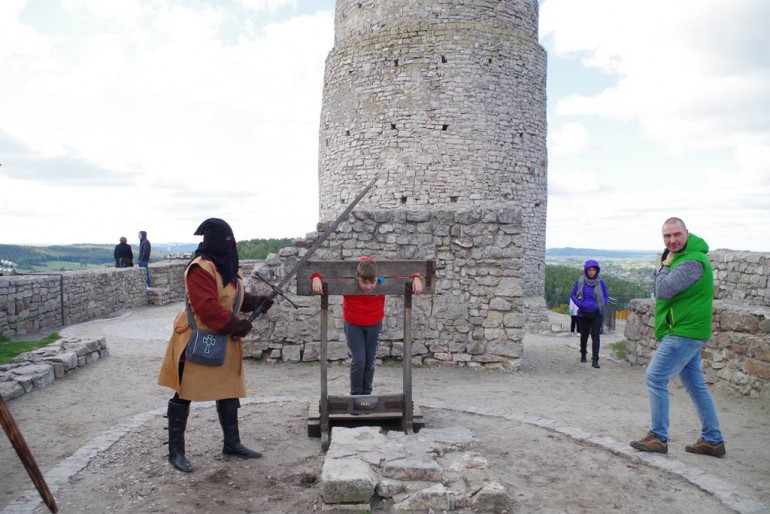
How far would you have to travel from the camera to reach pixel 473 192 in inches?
619

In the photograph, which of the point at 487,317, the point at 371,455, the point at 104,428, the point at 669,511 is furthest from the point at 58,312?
the point at 669,511

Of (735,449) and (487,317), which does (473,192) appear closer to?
(487,317)

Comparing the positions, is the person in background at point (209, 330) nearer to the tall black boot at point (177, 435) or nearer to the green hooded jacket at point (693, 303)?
the tall black boot at point (177, 435)

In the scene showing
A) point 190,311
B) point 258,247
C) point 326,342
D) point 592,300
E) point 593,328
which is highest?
point 258,247

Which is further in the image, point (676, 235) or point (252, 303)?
point (252, 303)

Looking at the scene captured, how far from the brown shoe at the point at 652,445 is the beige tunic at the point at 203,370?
375cm

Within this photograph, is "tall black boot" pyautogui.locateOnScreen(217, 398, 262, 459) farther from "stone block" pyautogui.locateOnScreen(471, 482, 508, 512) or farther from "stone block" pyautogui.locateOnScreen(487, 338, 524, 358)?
"stone block" pyautogui.locateOnScreen(487, 338, 524, 358)

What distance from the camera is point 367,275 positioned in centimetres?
546

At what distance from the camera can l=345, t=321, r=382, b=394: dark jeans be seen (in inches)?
230

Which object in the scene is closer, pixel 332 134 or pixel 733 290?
pixel 733 290

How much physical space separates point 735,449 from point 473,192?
35.8 feet

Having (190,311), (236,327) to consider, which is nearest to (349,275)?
(236,327)

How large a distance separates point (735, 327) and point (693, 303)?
3371 millimetres

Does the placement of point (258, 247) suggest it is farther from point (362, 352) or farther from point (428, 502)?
point (428, 502)
